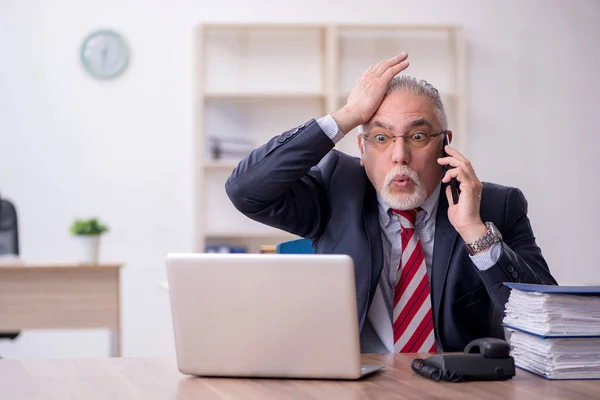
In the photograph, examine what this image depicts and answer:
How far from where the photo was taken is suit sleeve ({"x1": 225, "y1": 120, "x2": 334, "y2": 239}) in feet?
6.43

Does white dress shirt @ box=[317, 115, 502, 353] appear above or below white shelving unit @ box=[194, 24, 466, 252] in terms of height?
below

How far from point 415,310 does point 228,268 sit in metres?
0.72

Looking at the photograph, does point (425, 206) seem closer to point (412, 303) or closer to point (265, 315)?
point (412, 303)

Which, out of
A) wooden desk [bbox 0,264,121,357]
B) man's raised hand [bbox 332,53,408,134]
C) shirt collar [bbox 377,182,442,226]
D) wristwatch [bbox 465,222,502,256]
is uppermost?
man's raised hand [bbox 332,53,408,134]

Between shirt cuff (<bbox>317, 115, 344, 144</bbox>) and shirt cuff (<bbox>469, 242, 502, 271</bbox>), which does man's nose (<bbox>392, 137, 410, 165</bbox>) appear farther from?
shirt cuff (<bbox>469, 242, 502, 271</bbox>)

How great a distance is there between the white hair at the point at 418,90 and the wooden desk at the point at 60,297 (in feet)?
7.06

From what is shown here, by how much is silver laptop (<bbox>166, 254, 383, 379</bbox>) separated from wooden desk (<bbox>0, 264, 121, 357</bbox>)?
253cm

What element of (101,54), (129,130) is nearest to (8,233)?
(129,130)

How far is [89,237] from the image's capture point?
407cm

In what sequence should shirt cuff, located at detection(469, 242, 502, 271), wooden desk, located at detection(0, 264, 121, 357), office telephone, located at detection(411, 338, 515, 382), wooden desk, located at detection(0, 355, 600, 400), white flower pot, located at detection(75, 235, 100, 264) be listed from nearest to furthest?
wooden desk, located at detection(0, 355, 600, 400)
office telephone, located at detection(411, 338, 515, 382)
shirt cuff, located at detection(469, 242, 502, 271)
wooden desk, located at detection(0, 264, 121, 357)
white flower pot, located at detection(75, 235, 100, 264)

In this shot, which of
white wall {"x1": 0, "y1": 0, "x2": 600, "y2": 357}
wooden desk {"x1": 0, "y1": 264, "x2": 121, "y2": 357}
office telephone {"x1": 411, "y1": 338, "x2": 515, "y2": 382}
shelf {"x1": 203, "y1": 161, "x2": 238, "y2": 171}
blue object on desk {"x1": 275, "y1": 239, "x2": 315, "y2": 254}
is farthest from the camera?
white wall {"x1": 0, "y1": 0, "x2": 600, "y2": 357}

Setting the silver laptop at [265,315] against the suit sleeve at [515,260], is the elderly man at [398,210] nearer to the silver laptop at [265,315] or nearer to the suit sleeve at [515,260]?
the suit sleeve at [515,260]

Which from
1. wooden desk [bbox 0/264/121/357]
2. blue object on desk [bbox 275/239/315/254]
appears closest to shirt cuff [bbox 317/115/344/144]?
blue object on desk [bbox 275/239/315/254]

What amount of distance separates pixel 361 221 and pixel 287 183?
0.21 metres
